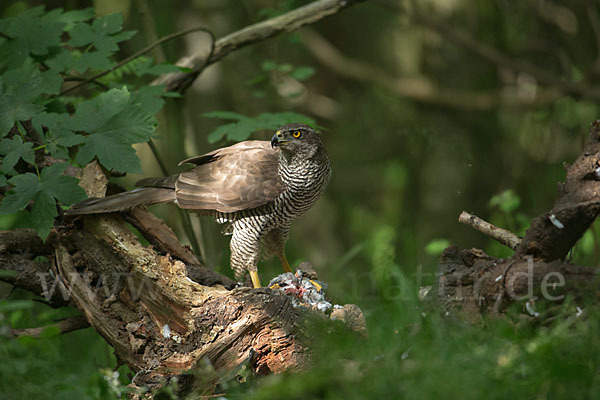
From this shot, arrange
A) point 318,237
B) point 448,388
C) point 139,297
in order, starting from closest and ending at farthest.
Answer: point 448,388 → point 139,297 → point 318,237

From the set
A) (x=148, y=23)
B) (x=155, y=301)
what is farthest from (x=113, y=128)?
(x=148, y=23)

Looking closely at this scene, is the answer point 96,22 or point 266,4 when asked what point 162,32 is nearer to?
point 96,22

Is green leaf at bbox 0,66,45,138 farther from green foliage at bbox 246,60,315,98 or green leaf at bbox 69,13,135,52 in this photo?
green foliage at bbox 246,60,315,98

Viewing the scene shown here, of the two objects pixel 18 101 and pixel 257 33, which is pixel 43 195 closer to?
pixel 18 101

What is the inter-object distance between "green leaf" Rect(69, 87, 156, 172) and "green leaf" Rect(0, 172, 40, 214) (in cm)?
29

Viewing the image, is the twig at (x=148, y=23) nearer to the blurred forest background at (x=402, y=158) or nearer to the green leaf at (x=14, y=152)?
the blurred forest background at (x=402, y=158)

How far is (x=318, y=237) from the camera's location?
1027 centimetres

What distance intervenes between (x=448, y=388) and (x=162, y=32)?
4.86 metres

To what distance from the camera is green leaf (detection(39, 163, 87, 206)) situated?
340 centimetres

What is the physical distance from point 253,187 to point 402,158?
19.4 feet

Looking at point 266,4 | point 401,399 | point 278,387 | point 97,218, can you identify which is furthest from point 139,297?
point 266,4

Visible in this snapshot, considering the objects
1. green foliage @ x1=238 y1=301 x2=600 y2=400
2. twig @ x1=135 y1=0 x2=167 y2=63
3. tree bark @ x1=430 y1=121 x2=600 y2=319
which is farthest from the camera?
twig @ x1=135 y1=0 x2=167 y2=63

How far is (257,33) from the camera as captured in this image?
5.09 metres

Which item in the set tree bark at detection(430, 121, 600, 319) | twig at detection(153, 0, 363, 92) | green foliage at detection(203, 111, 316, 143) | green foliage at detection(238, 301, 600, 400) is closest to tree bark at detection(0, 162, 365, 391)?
green foliage at detection(238, 301, 600, 400)
